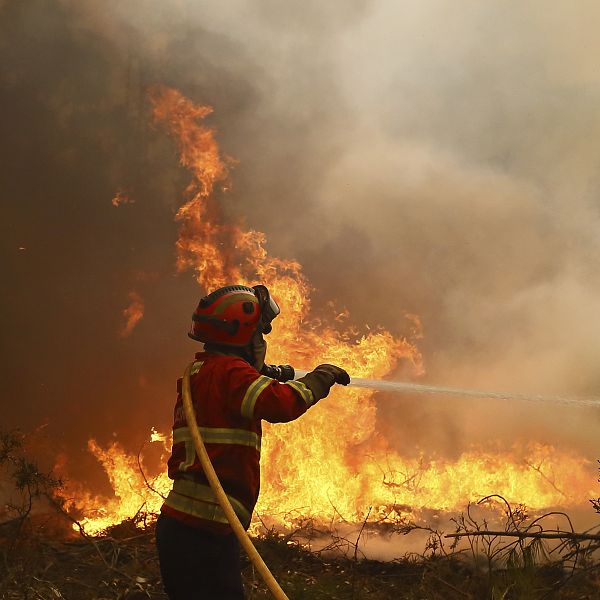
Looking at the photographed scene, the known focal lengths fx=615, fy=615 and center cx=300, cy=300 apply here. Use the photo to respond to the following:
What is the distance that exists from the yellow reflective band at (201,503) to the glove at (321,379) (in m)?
0.64

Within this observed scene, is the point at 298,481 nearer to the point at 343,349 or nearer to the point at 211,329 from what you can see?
the point at 343,349

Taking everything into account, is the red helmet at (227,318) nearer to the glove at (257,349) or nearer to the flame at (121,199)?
the glove at (257,349)

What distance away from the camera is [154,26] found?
35.4 ft

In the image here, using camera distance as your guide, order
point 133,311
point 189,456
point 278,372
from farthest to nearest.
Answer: point 133,311 < point 278,372 < point 189,456

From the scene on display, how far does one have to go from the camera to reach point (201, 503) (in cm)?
292

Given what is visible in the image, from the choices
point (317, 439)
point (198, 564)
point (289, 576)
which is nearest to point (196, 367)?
point (198, 564)

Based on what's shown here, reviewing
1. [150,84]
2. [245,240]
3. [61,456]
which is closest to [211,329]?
[245,240]

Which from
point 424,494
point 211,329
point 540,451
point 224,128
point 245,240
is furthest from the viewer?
point 224,128

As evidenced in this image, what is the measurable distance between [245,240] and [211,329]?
22.0ft

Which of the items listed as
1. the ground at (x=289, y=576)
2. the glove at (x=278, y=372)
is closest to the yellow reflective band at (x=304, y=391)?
the glove at (x=278, y=372)

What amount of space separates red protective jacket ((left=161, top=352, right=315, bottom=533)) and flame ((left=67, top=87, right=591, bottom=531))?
413cm

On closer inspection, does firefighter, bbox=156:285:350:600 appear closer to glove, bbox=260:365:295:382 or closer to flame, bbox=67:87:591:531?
glove, bbox=260:365:295:382

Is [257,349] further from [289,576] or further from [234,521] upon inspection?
[289,576]

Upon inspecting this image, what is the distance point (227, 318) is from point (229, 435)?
24.6 inches
